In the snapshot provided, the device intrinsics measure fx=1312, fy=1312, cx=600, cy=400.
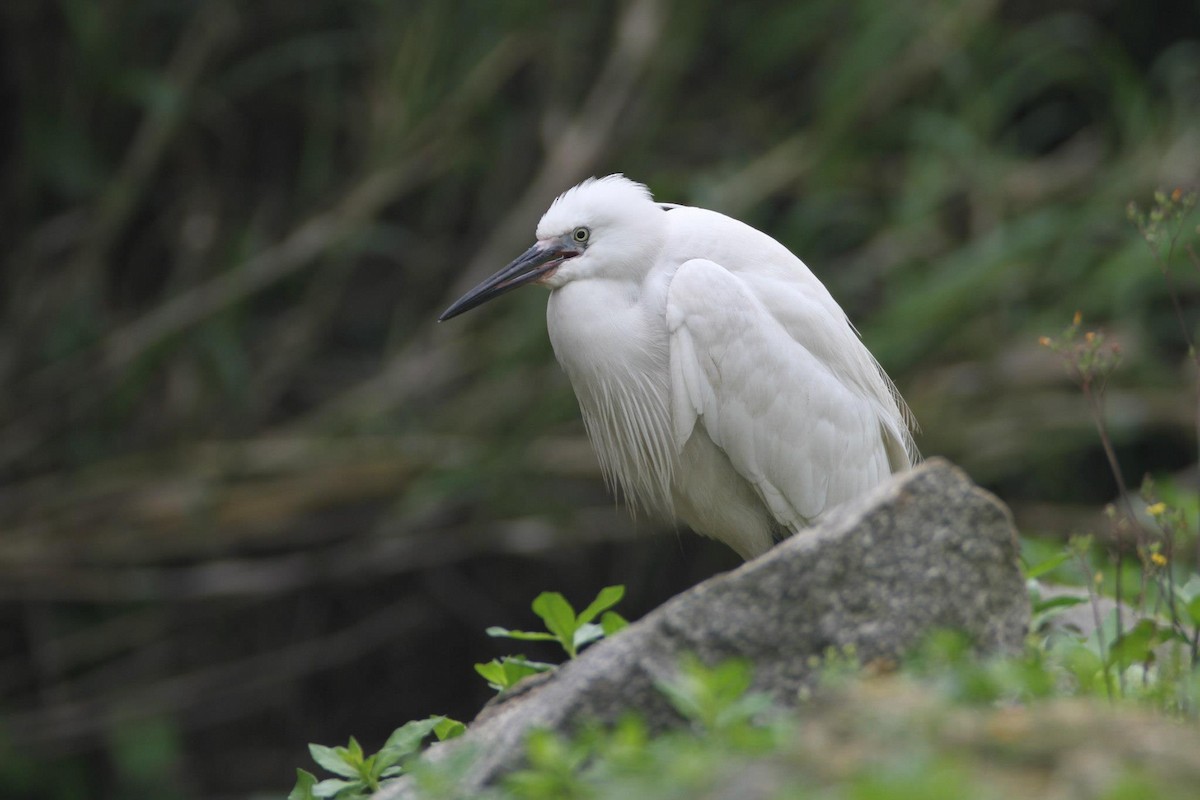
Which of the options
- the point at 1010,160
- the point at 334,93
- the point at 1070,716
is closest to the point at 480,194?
the point at 334,93

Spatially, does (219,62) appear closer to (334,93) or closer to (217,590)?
(334,93)

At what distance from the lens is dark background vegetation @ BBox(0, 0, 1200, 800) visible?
12.7ft

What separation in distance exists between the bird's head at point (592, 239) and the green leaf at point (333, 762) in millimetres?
1102

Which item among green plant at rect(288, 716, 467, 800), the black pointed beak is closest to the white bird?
the black pointed beak

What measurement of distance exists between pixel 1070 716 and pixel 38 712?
3.44 m

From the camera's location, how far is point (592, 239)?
2555mm

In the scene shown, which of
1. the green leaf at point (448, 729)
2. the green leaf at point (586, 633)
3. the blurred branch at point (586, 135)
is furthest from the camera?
the blurred branch at point (586, 135)

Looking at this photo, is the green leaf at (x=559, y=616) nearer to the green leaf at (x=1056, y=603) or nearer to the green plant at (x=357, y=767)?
the green plant at (x=357, y=767)

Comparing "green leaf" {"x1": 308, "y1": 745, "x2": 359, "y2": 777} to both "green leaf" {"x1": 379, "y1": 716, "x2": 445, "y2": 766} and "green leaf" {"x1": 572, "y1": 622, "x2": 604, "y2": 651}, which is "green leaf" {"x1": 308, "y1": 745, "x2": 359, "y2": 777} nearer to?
"green leaf" {"x1": 379, "y1": 716, "x2": 445, "y2": 766}

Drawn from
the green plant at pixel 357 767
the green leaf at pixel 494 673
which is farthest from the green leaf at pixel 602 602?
the green plant at pixel 357 767

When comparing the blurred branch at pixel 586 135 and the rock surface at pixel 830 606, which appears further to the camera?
the blurred branch at pixel 586 135

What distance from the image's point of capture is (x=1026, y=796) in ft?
3.35

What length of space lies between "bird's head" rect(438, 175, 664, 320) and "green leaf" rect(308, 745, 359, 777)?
110 centimetres

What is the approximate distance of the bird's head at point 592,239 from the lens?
2.53 meters
